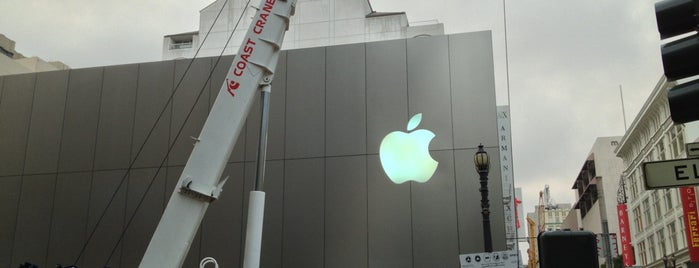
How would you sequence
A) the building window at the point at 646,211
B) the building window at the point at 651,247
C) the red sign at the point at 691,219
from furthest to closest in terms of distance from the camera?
the building window at the point at 646,211, the building window at the point at 651,247, the red sign at the point at 691,219

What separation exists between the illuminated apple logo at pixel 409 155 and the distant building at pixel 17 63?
1103 inches

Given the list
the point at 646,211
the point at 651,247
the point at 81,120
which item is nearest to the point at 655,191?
the point at 646,211

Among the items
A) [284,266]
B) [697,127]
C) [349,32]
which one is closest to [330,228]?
[284,266]

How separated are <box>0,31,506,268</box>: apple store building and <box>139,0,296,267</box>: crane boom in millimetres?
5465

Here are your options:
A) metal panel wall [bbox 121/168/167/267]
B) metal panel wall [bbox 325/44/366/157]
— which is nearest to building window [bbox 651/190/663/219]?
metal panel wall [bbox 325/44/366/157]

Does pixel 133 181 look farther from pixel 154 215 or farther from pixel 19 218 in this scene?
pixel 19 218

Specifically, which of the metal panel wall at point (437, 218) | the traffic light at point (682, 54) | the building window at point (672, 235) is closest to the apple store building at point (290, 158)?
the metal panel wall at point (437, 218)

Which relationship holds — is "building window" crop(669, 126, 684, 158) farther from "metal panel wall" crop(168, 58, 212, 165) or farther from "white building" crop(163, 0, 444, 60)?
"metal panel wall" crop(168, 58, 212, 165)

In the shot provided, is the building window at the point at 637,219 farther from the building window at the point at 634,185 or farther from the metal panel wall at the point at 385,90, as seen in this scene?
the metal panel wall at the point at 385,90

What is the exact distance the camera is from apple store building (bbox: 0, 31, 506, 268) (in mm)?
15891

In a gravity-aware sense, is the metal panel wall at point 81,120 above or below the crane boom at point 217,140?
above

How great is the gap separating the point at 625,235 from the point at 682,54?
69702mm

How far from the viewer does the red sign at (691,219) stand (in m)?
41.3

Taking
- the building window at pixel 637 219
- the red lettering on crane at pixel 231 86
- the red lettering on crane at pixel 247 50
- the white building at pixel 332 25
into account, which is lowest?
the red lettering on crane at pixel 231 86
